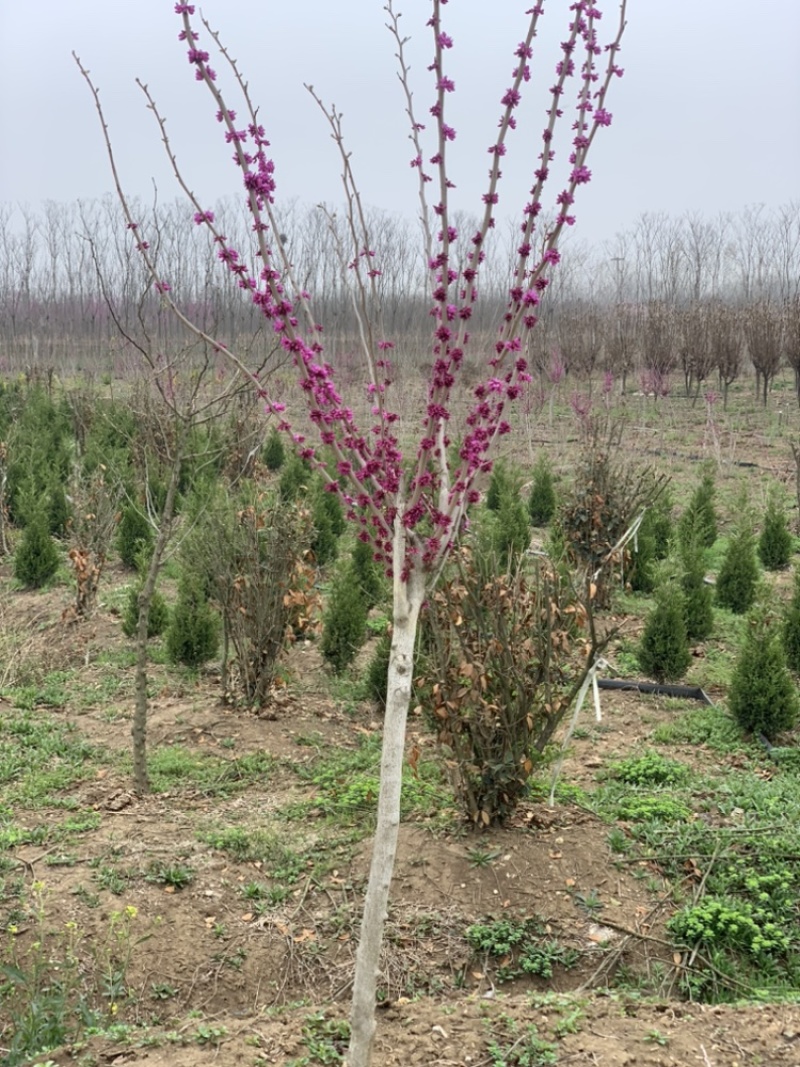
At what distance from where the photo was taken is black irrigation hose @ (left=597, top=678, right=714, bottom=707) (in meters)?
6.55

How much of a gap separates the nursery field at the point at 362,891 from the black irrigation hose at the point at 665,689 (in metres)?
0.26

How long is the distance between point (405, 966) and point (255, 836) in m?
1.06

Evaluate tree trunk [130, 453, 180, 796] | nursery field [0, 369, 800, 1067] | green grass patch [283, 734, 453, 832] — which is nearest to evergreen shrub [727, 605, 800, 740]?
nursery field [0, 369, 800, 1067]

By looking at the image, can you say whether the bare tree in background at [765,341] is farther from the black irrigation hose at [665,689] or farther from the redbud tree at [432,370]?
the redbud tree at [432,370]

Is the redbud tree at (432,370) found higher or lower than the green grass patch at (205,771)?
higher

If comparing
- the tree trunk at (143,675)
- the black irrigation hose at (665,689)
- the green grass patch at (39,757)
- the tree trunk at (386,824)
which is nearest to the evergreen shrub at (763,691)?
the black irrigation hose at (665,689)

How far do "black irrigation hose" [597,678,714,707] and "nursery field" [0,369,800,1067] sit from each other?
26cm

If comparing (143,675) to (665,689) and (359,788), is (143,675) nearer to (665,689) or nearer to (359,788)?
(359,788)

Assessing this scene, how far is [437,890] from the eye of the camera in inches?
152

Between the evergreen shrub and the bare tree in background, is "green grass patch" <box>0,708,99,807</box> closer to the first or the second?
the evergreen shrub

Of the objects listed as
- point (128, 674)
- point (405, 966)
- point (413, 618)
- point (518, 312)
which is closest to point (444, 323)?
point (518, 312)

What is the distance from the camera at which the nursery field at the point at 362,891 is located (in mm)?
2941

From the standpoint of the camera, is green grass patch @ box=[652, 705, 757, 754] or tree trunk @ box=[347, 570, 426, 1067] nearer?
tree trunk @ box=[347, 570, 426, 1067]

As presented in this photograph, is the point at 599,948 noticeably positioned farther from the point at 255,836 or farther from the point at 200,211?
the point at 200,211
